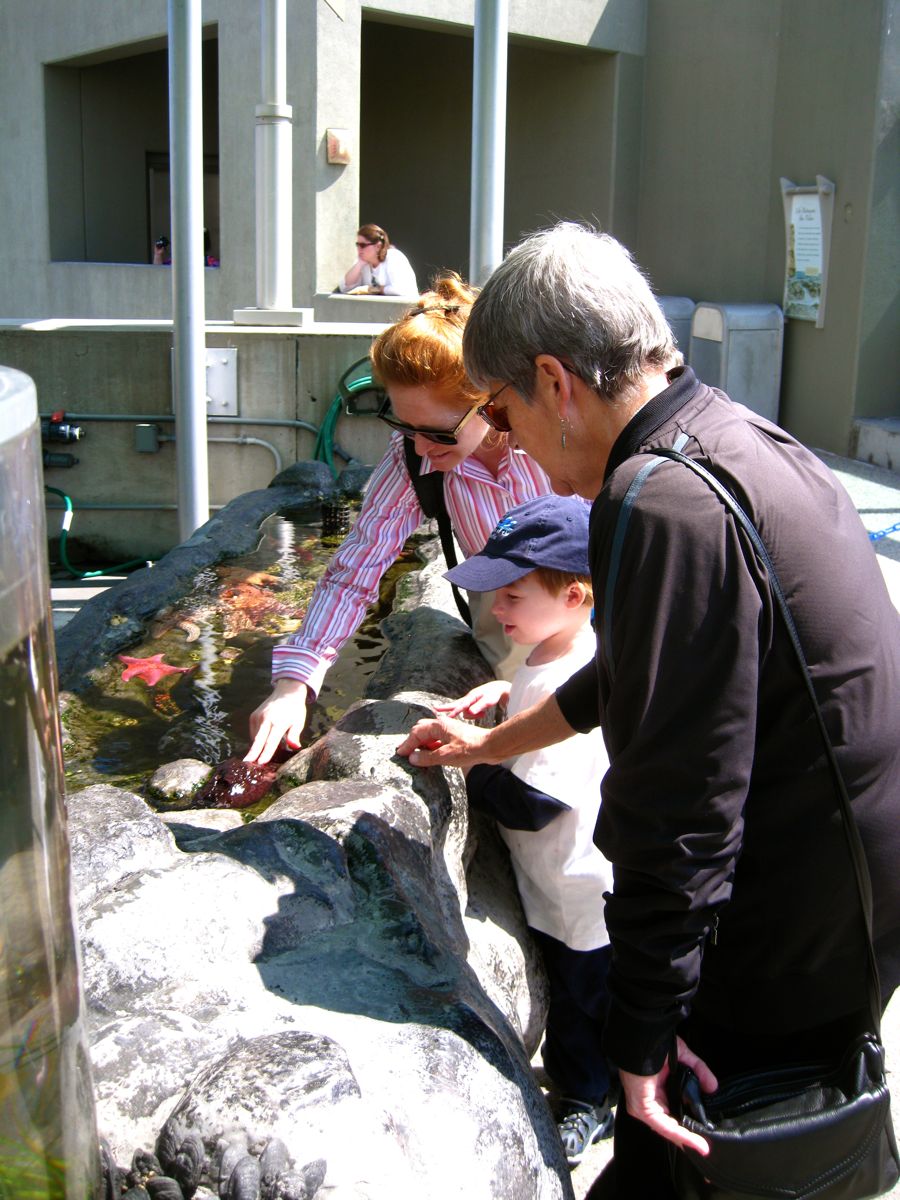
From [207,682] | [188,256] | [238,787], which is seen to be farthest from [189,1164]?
[188,256]

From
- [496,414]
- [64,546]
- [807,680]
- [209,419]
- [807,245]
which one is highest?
[807,245]

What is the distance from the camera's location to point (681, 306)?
1183 cm

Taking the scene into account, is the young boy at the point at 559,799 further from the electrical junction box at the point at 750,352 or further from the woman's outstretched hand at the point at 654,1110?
the electrical junction box at the point at 750,352

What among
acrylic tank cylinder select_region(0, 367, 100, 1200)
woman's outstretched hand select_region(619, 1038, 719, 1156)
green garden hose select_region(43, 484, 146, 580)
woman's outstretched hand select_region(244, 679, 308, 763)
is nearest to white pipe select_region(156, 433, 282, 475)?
green garden hose select_region(43, 484, 146, 580)

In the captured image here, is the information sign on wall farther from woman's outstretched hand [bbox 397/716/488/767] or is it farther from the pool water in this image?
woman's outstretched hand [bbox 397/716/488/767]

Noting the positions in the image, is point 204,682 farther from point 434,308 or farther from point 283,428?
point 283,428

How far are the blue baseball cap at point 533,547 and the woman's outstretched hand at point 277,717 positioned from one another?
2.15ft

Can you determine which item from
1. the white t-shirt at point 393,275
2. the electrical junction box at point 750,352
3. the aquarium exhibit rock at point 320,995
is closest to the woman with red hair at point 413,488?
the aquarium exhibit rock at point 320,995

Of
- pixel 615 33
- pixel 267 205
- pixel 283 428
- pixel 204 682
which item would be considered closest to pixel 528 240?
pixel 204 682

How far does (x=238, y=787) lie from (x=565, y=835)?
939 mm

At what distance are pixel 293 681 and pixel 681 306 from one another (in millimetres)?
9944

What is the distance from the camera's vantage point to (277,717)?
2.72 m

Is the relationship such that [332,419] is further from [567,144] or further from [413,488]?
[567,144]

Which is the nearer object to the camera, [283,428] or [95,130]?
[283,428]
